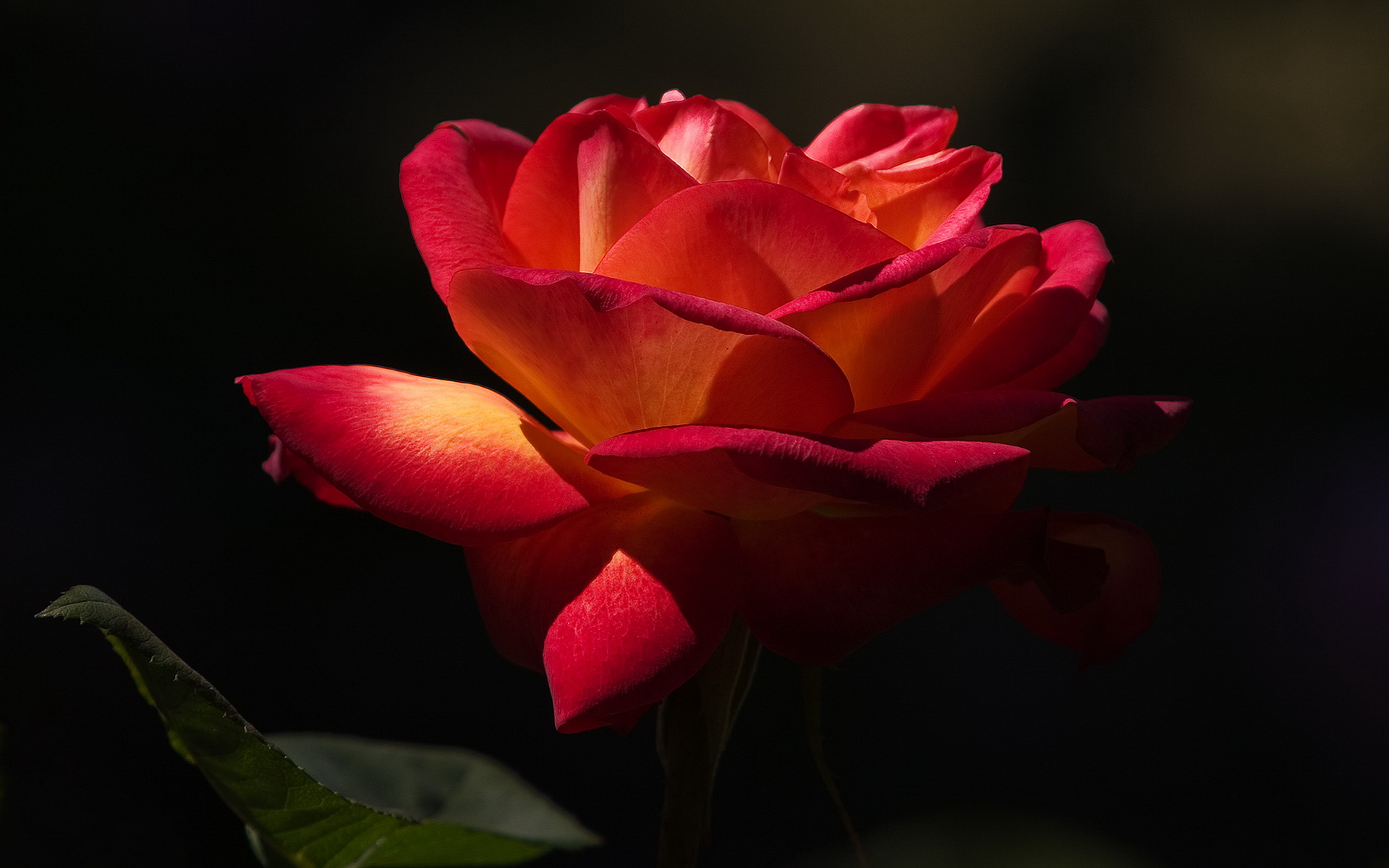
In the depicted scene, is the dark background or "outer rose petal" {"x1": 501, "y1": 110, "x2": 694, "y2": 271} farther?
the dark background

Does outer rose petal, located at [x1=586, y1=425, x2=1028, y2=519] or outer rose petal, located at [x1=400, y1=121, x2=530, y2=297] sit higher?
outer rose petal, located at [x1=400, y1=121, x2=530, y2=297]

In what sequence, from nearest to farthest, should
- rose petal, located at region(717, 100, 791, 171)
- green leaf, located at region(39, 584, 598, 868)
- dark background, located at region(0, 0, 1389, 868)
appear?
green leaf, located at region(39, 584, 598, 868) < rose petal, located at region(717, 100, 791, 171) < dark background, located at region(0, 0, 1389, 868)

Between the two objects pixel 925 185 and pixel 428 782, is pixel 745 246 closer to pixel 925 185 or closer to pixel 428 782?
pixel 925 185

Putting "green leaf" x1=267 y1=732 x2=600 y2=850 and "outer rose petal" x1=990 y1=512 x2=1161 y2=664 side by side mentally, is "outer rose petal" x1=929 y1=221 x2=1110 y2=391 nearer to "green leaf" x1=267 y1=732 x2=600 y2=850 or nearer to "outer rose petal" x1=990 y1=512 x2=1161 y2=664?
"outer rose petal" x1=990 y1=512 x2=1161 y2=664

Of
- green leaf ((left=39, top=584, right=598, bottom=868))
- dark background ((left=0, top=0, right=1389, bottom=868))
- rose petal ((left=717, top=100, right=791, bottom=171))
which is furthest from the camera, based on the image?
dark background ((left=0, top=0, right=1389, bottom=868))

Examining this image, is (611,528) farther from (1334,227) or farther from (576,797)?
(1334,227)

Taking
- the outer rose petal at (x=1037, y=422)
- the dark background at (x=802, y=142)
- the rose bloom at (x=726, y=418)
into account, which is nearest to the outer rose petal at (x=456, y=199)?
the rose bloom at (x=726, y=418)

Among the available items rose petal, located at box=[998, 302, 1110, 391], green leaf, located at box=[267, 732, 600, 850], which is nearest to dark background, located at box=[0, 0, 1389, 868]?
green leaf, located at box=[267, 732, 600, 850]

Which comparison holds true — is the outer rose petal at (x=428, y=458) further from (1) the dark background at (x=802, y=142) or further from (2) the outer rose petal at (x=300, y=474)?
(1) the dark background at (x=802, y=142)
